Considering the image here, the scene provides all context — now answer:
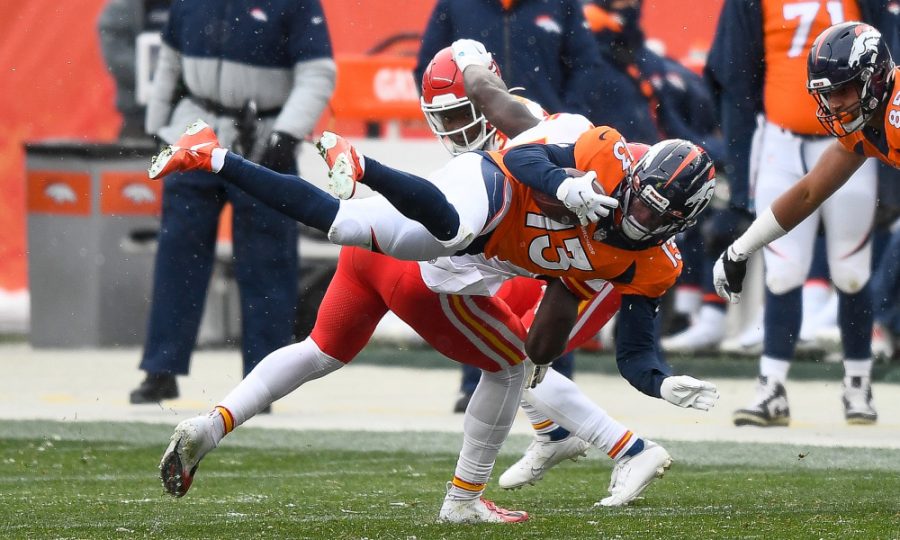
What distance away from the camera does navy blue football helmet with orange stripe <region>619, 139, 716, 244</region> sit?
15.3 ft

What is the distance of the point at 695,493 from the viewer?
552 centimetres

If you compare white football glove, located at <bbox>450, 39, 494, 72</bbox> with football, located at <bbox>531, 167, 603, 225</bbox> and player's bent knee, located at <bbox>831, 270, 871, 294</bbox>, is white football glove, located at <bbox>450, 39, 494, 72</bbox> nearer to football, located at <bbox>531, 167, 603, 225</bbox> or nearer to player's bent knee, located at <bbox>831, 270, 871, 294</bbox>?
football, located at <bbox>531, 167, 603, 225</bbox>

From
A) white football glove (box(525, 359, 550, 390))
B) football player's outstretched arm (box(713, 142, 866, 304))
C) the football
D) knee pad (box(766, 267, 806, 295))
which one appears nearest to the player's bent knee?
knee pad (box(766, 267, 806, 295))

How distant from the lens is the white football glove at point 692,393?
4.69 m

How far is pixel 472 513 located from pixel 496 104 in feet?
4.11

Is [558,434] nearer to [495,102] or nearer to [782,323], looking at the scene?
[495,102]

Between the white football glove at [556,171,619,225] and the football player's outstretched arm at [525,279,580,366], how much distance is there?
442 millimetres

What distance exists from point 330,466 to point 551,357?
5.38ft

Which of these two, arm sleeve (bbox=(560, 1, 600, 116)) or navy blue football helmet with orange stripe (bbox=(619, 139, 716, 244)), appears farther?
arm sleeve (bbox=(560, 1, 600, 116))

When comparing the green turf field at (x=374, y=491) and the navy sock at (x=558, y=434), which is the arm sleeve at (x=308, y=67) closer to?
the green turf field at (x=374, y=491)

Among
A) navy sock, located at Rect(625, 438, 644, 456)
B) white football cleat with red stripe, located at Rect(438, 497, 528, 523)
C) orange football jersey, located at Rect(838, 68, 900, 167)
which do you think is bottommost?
white football cleat with red stripe, located at Rect(438, 497, 528, 523)

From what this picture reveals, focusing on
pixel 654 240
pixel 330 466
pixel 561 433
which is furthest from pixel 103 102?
pixel 654 240

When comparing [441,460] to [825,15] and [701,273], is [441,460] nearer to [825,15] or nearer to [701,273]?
[825,15]

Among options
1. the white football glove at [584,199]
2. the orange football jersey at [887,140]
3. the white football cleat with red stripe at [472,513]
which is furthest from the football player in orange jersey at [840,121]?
the white football cleat with red stripe at [472,513]
